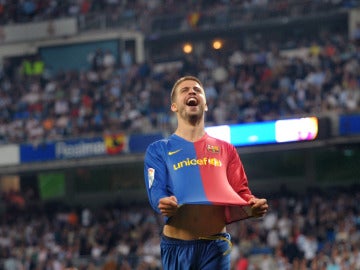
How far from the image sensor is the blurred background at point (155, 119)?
23537 mm

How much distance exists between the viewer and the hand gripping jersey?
231 inches

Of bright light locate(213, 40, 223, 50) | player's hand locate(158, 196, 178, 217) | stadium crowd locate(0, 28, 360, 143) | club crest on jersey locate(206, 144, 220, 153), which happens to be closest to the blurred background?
stadium crowd locate(0, 28, 360, 143)

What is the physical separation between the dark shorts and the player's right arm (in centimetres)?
31

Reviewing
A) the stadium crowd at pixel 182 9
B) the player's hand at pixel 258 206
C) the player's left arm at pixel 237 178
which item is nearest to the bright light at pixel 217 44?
the stadium crowd at pixel 182 9

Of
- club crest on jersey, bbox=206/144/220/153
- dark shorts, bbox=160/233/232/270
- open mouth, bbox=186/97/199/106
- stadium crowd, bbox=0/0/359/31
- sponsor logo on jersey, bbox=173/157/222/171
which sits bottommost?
dark shorts, bbox=160/233/232/270

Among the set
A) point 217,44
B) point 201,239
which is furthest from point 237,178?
point 217,44

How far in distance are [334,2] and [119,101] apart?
848cm

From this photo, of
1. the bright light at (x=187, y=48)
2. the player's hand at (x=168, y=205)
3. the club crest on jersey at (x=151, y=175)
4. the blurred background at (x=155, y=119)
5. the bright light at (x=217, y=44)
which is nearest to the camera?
the player's hand at (x=168, y=205)

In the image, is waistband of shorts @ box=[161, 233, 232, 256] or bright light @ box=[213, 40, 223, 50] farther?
bright light @ box=[213, 40, 223, 50]

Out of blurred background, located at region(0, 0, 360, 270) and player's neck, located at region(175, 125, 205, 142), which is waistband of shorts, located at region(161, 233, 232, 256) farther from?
blurred background, located at region(0, 0, 360, 270)

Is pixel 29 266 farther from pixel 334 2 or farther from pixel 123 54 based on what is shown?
pixel 334 2

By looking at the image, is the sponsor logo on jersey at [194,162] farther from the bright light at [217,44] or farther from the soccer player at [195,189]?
the bright light at [217,44]

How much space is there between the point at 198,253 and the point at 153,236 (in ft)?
60.9

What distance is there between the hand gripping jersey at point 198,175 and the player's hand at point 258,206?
0.13 feet
